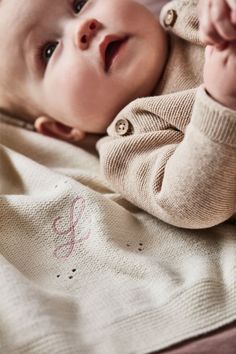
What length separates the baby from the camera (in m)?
0.73

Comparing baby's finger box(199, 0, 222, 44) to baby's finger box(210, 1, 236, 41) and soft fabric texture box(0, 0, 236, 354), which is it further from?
soft fabric texture box(0, 0, 236, 354)

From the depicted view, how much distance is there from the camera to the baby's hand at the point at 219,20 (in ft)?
2.03

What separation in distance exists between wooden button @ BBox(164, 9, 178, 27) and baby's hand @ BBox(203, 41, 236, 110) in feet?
1.17

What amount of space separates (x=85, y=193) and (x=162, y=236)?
0.49 ft

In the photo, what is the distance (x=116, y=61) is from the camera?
1019mm

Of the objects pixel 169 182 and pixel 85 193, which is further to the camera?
pixel 85 193

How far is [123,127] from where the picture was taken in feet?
3.21

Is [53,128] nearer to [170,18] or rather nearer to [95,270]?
[170,18]

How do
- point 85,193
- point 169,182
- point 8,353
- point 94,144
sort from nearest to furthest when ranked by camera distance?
point 8,353
point 169,182
point 85,193
point 94,144

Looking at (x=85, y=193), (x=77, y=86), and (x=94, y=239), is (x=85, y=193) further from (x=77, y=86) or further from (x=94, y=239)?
(x=77, y=86)

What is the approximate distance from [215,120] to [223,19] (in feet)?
0.44

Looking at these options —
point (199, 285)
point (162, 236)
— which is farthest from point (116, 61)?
point (199, 285)

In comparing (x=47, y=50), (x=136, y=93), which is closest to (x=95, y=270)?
(x=136, y=93)

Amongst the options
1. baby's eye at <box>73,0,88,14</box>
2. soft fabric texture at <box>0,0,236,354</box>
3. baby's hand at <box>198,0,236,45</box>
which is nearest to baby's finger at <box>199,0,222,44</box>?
baby's hand at <box>198,0,236,45</box>
